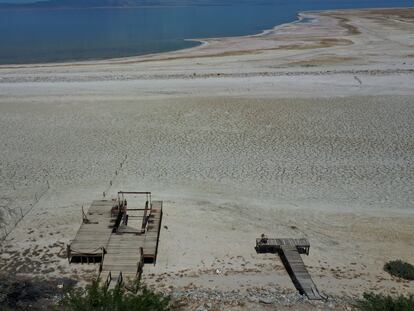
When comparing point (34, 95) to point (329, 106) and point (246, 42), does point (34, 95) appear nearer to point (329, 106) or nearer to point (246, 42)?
point (329, 106)

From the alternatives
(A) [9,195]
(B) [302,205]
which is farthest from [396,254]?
(A) [9,195]

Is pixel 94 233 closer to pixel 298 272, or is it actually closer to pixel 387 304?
pixel 298 272

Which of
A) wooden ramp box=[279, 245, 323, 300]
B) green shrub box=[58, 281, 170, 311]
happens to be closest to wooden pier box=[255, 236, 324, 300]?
wooden ramp box=[279, 245, 323, 300]

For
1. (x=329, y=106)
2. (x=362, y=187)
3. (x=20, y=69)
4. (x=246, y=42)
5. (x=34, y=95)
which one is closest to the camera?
(x=362, y=187)

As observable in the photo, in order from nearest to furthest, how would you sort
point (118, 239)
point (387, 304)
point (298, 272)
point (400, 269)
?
point (387, 304)
point (298, 272)
point (400, 269)
point (118, 239)

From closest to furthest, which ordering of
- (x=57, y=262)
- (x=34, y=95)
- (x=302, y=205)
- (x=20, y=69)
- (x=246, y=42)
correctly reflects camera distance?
(x=57, y=262), (x=302, y=205), (x=34, y=95), (x=20, y=69), (x=246, y=42)

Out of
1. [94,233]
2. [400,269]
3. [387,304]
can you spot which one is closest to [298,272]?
[400,269]

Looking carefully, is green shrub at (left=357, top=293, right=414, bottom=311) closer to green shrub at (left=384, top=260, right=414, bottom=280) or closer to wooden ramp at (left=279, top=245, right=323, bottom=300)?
wooden ramp at (left=279, top=245, right=323, bottom=300)
